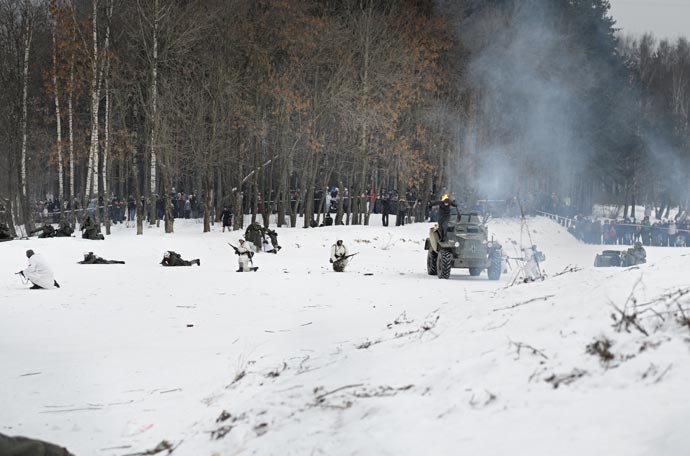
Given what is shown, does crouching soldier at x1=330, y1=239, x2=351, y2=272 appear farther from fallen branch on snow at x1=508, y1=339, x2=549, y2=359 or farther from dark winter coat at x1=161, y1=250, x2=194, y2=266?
fallen branch on snow at x1=508, y1=339, x2=549, y2=359

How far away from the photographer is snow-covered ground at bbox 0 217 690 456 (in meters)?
6.18

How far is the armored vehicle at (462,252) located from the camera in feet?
80.1

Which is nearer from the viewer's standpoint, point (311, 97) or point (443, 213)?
point (443, 213)

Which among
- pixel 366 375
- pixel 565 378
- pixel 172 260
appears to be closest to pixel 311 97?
pixel 172 260

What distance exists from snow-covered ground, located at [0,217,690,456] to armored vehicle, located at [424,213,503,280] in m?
7.57

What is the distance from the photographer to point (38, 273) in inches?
798

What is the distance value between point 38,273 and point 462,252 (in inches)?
429

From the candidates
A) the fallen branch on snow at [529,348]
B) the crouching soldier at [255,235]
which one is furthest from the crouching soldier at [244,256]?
the fallen branch on snow at [529,348]

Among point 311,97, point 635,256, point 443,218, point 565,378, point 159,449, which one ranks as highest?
point 311,97

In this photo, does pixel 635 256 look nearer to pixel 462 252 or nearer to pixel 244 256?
pixel 462 252

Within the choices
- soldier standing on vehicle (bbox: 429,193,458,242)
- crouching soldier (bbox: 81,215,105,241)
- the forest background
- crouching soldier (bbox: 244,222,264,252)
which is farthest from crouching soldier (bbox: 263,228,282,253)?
soldier standing on vehicle (bbox: 429,193,458,242)

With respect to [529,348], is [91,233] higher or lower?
lower

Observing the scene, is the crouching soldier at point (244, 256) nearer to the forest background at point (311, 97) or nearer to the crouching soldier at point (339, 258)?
the crouching soldier at point (339, 258)

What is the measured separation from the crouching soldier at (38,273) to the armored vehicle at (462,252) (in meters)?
9.83
